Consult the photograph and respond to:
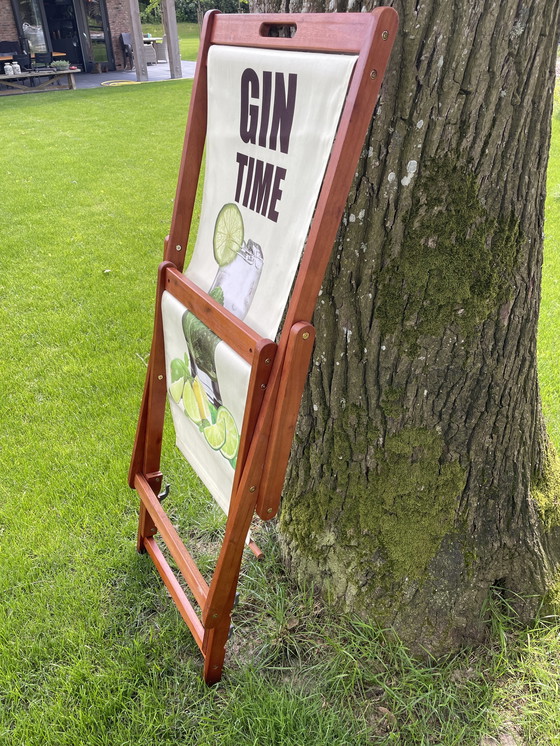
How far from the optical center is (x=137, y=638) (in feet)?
6.80

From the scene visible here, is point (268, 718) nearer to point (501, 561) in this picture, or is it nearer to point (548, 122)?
point (501, 561)

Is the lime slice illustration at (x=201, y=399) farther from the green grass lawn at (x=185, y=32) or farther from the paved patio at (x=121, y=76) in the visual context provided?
the green grass lawn at (x=185, y=32)

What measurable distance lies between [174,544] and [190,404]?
49 centimetres

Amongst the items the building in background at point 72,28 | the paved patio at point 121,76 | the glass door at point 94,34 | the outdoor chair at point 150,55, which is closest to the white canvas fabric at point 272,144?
the paved patio at point 121,76

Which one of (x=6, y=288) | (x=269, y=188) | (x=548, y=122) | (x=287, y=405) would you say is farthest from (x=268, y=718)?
(x=6, y=288)

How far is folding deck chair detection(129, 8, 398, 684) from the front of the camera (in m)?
1.20

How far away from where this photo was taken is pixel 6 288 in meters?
4.77

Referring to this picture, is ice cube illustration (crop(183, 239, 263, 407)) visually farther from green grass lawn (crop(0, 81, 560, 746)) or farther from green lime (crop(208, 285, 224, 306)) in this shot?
green grass lawn (crop(0, 81, 560, 746))

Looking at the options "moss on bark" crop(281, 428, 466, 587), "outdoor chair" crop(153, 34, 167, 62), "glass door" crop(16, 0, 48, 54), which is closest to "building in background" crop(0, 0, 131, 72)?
"glass door" crop(16, 0, 48, 54)

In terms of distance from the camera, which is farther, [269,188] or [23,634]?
[23,634]

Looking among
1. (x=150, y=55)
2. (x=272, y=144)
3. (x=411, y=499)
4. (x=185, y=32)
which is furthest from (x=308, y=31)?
(x=185, y=32)

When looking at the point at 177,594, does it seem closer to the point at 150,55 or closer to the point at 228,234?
the point at 228,234

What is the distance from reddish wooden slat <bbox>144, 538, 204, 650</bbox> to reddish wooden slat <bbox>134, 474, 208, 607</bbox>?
0.21ft

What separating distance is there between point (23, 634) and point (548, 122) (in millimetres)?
2355
